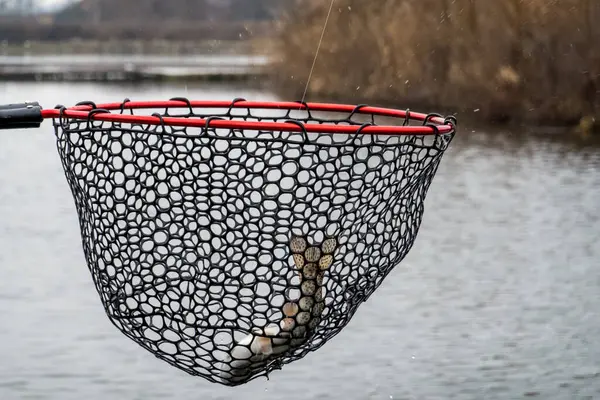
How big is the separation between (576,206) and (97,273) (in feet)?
30.7

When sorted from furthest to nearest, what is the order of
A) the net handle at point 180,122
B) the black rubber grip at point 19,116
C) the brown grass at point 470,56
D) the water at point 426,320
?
the brown grass at point 470,56 → the water at point 426,320 → the black rubber grip at point 19,116 → the net handle at point 180,122

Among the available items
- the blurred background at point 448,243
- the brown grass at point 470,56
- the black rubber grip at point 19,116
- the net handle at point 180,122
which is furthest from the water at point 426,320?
the brown grass at point 470,56

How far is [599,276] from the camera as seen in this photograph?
898 cm

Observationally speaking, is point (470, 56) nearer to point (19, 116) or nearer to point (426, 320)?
point (426, 320)

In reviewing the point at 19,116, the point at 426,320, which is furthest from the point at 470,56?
the point at 19,116

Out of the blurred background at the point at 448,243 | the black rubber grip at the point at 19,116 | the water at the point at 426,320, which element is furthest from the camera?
the blurred background at the point at 448,243

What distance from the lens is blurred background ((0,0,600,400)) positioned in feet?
22.1

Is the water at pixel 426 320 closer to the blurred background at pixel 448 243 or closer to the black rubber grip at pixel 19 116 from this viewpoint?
the blurred background at pixel 448 243

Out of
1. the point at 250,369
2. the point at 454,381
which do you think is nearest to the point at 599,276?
the point at 454,381

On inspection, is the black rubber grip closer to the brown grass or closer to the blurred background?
the blurred background

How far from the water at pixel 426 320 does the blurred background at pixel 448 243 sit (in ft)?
0.06

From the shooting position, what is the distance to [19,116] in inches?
116

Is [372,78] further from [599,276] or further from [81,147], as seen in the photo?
[81,147]

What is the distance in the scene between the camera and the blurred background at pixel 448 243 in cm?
672
